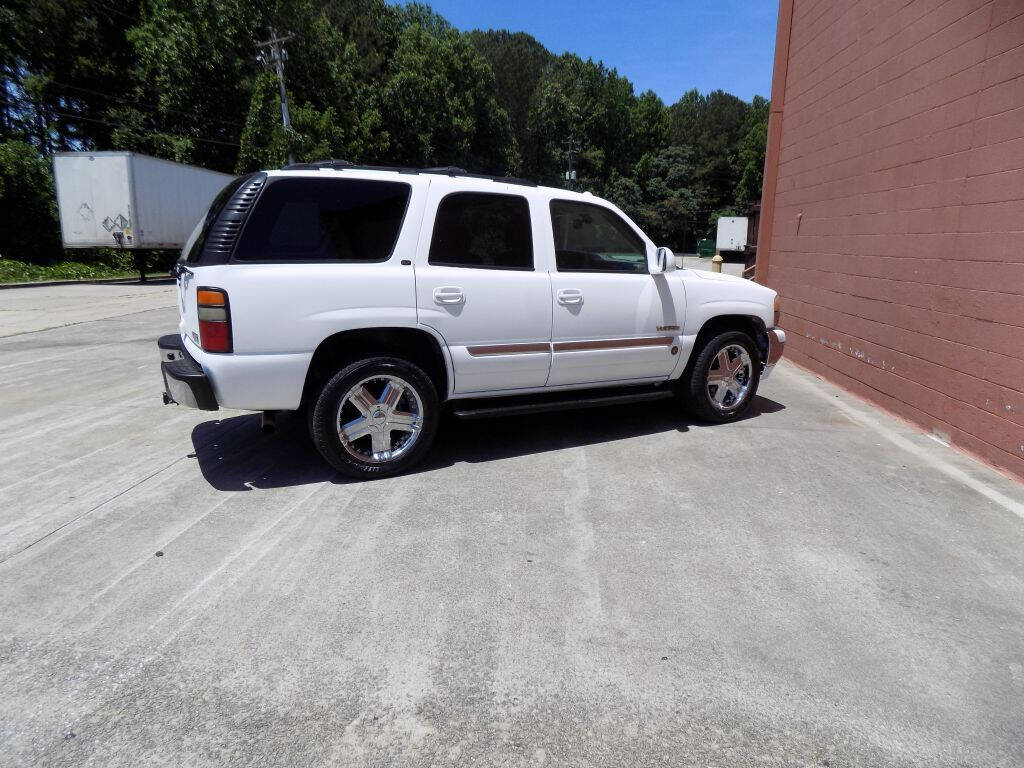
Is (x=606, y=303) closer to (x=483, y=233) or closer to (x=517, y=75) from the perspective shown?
(x=483, y=233)

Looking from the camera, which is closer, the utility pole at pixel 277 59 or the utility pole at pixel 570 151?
the utility pole at pixel 277 59

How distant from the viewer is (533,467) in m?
4.81

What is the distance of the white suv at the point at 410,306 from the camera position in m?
3.96

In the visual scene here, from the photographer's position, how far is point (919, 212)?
6.04 m

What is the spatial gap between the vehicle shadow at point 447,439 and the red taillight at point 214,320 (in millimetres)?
1007

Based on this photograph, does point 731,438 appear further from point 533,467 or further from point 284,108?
point 284,108

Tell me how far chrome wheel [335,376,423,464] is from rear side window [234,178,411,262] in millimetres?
844

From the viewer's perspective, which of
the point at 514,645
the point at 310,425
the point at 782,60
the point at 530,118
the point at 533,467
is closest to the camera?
the point at 514,645

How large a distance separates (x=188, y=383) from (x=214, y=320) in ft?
1.39

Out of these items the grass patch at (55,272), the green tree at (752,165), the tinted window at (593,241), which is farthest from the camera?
the green tree at (752,165)

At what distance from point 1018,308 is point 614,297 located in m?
2.83

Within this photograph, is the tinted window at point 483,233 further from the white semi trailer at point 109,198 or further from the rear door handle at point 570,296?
the white semi trailer at point 109,198

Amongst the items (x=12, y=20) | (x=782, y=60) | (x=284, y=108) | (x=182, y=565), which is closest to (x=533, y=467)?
(x=182, y=565)

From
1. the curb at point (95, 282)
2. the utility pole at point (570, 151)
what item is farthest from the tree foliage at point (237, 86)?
the utility pole at point (570, 151)
